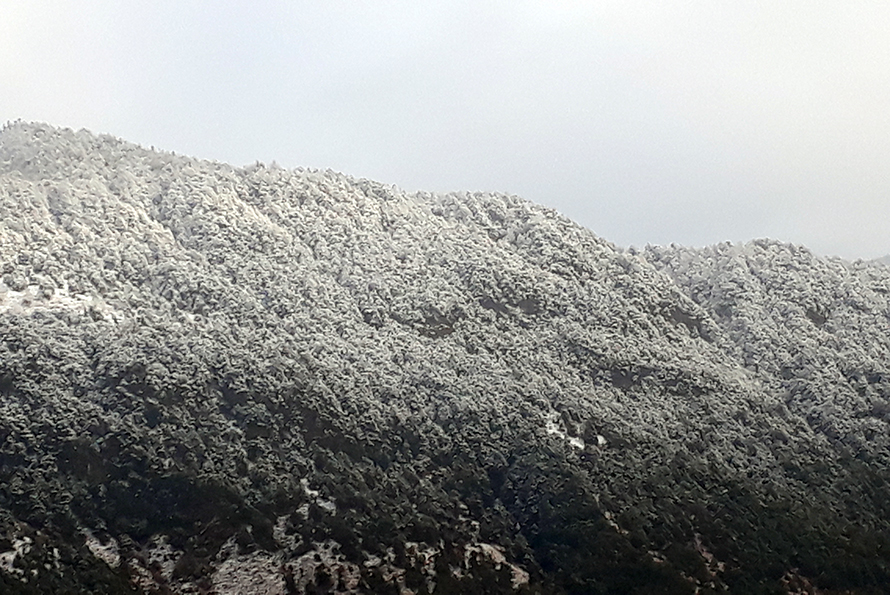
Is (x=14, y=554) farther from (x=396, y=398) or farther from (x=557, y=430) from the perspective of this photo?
(x=557, y=430)

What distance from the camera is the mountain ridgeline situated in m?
85.6

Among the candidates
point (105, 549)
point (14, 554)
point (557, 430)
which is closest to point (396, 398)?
point (557, 430)

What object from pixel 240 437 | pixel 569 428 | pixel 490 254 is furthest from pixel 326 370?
pixel 490 254

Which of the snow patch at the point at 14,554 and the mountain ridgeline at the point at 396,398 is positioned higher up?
the mountain ridgeline at the point at 396,398

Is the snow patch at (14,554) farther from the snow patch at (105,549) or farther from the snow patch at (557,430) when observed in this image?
the snow patch at (557,430)

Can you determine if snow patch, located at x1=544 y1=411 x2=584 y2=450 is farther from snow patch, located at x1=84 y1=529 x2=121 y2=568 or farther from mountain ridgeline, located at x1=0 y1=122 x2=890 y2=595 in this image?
snow patch, located at x1=84 y1=529 x2=121 y2=568

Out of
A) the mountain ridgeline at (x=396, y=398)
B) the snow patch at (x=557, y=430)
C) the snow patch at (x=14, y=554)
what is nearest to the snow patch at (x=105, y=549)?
the mountain ridgeline at (x=396, y=398)

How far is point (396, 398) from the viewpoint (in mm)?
107312

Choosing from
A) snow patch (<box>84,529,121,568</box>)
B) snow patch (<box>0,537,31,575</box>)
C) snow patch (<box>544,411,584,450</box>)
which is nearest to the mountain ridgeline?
snow patch (<box>0,537,31,575</box>)

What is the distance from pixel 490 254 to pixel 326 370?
3982cm

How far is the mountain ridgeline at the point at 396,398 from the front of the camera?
8556 cm

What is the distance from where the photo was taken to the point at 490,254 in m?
139

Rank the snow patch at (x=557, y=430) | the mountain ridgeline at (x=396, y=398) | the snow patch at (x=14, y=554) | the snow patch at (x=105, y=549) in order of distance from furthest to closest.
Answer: the snow patch at (x=557, y=430)
the mountain ridgeline at (x=396, y=398)
the snow patch at (x=105, y=549)
the snow patch at (x=14, y=554)

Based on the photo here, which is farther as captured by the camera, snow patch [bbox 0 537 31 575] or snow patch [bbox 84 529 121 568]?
snow patch [bbox 84 529 121 568]
